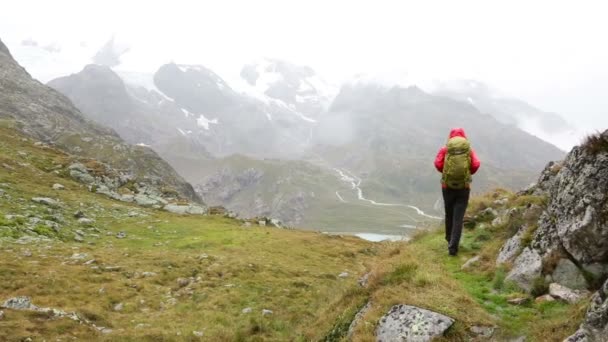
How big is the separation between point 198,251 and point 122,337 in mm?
15591

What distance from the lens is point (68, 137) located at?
116125 millimetres

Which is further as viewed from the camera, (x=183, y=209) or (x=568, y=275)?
(x=183, y=209)

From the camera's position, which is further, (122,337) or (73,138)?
(73,138)

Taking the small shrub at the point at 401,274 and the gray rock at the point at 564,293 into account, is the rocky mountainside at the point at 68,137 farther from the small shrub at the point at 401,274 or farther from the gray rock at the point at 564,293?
the gray rock at the point at 564,293

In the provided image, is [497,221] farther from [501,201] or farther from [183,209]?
[183,209]

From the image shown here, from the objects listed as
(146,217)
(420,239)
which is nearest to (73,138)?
(146,217)

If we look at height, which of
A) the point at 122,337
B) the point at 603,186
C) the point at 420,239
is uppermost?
the point at 603,186

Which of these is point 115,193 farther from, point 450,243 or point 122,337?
point 450,243

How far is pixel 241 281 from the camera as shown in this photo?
82.5 feet

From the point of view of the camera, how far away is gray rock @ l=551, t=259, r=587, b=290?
1116cm

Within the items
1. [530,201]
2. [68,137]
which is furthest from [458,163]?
[68,137]

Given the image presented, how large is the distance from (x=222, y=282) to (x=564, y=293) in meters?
17.6

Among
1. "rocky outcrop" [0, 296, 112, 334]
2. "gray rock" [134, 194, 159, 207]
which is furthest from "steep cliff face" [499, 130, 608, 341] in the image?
"gray rock" [134, 194, 159, 207]

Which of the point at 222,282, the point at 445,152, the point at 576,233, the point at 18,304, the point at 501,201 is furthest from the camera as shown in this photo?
the point at 222,282
